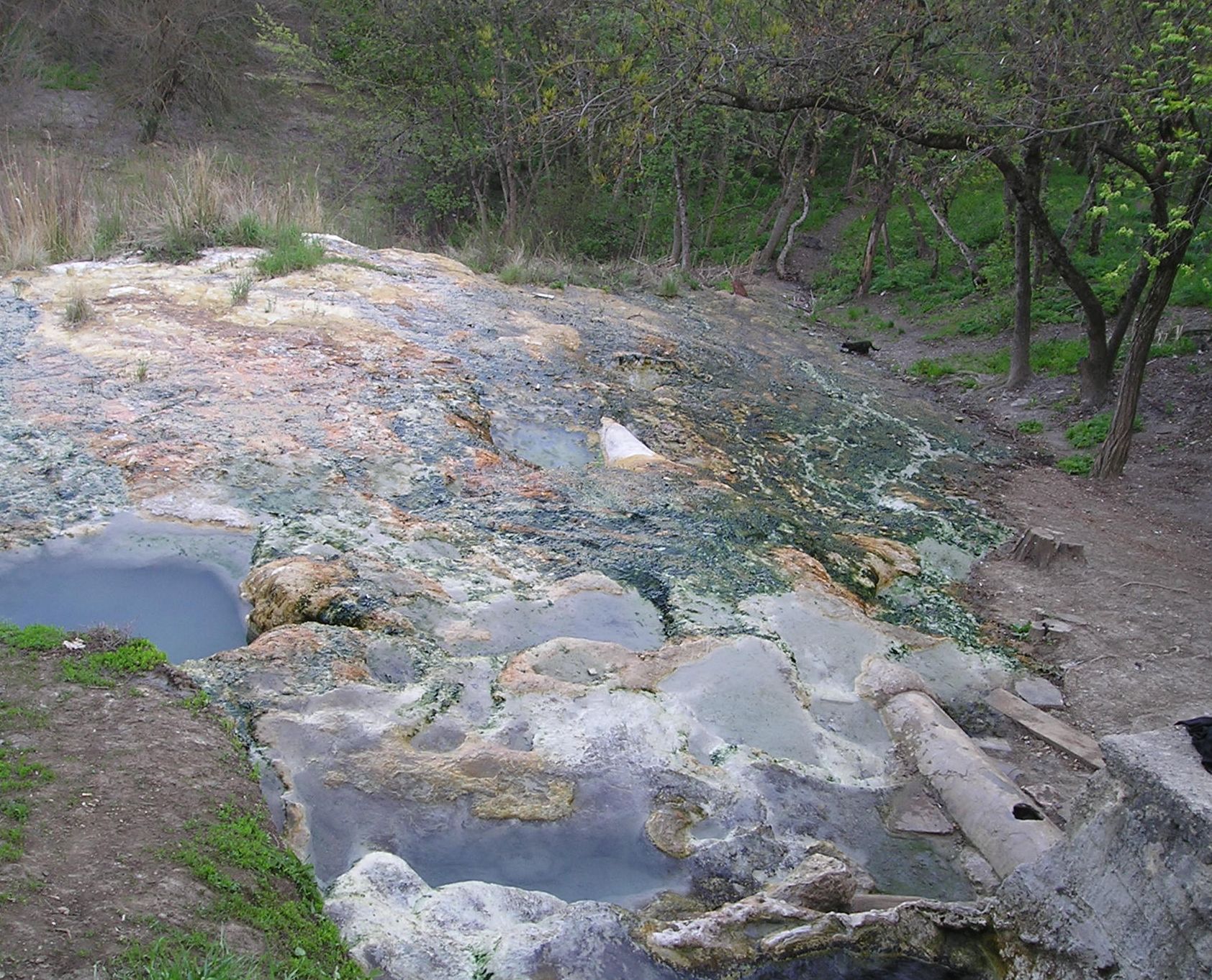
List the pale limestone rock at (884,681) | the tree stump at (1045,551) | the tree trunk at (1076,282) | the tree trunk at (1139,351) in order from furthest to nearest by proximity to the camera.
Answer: the tree trunk at (1076,282) < the tree trunk at (1139,351) < the tree stump at (1045,551) < the pale limestone rock at (884,681)

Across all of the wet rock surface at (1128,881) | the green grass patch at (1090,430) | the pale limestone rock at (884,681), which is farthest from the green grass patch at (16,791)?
the green grass patch at (1090,430)

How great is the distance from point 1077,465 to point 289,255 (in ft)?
23.9

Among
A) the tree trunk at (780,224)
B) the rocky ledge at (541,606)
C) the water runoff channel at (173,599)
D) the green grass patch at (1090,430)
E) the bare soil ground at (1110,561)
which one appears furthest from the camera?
→ the tree trunk at (780,224)

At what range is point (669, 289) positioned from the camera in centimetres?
1241

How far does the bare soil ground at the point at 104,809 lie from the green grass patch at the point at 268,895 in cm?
4

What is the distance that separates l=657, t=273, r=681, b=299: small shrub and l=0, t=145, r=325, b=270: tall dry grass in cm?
416

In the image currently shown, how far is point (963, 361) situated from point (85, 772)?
1035 cm

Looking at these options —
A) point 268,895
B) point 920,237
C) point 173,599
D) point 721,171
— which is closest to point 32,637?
point 173,599

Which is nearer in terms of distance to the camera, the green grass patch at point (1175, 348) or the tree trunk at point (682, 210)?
the green grass patch at point (1175, 348)

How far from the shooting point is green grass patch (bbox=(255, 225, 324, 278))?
29.3 feet

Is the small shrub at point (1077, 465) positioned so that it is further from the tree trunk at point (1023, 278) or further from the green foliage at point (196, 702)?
the green foliage at point (196, 702)

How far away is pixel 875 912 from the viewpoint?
3242 millimetres

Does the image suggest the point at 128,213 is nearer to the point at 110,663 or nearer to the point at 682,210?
the point at 110,663

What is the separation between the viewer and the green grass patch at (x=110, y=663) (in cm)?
349
